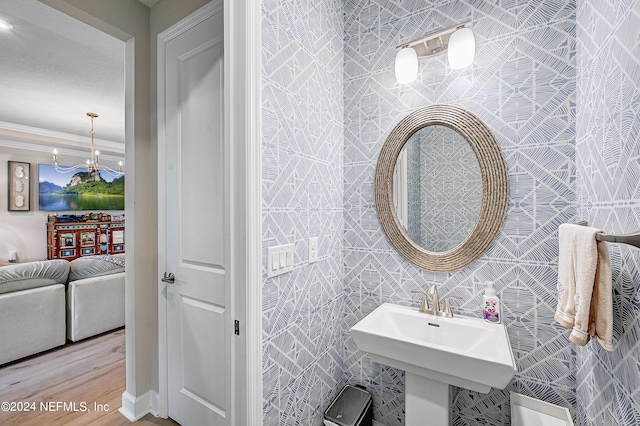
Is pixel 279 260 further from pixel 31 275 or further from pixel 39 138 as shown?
pixel 39 138

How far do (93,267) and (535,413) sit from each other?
12.6 feet

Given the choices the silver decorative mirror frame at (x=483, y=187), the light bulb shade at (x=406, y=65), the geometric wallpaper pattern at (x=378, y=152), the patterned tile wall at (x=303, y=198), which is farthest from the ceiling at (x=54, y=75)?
the silver decorative mirror frame at (x=483, y=187)

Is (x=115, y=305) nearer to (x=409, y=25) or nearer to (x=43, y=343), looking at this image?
(x=43, y=343)

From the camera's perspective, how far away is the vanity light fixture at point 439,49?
133 centimetres

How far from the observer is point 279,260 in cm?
122

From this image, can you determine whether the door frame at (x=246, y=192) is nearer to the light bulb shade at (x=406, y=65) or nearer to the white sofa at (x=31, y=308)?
the light bulb shade at (x=406, y=65)

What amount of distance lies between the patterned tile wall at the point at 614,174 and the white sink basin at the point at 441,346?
0.26 m

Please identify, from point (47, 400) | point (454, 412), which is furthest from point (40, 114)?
point (454, 412)

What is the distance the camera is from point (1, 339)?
247cm

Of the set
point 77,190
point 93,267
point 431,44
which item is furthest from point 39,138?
point 431,44

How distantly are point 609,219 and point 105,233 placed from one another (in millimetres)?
7479

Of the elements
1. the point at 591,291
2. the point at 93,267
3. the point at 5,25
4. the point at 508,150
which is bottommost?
the point at 93,267

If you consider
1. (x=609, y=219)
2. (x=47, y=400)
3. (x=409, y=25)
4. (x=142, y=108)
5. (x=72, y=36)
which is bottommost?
(x=47, y=400)

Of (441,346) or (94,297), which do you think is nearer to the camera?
(441,346)
